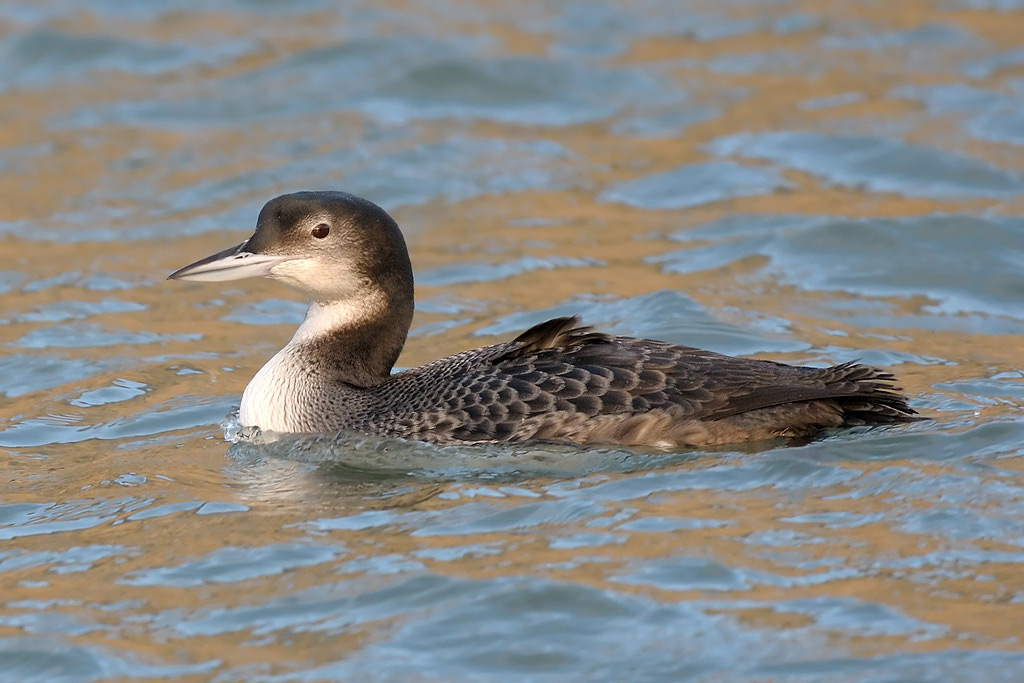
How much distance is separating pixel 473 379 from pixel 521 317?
2.56m

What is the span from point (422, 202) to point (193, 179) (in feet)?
6.14

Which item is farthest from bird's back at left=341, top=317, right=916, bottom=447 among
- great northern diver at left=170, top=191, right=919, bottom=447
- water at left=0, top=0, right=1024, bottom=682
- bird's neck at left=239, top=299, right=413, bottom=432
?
bird's neck at left=239, top=299, right=413, bottom=432

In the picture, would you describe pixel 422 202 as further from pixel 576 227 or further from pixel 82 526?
pixel 82 526

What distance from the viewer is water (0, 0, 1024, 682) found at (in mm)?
5137

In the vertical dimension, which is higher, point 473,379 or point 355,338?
point 355,338

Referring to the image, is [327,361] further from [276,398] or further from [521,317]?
[521,317]

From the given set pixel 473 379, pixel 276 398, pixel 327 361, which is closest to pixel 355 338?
pixel 327 361

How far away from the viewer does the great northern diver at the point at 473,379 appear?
6.30 m

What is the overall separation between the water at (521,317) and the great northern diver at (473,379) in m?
0.12

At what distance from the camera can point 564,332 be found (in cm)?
659

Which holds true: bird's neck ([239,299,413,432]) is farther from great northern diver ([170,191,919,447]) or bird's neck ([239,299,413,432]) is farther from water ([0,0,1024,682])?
water ([0,0,1024,682])

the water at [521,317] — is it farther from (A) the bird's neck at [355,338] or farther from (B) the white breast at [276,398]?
(A) the bird's neck at [355,338]

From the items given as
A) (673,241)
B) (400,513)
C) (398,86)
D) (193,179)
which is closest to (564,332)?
(400,513)

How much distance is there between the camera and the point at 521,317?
29.7 ft
